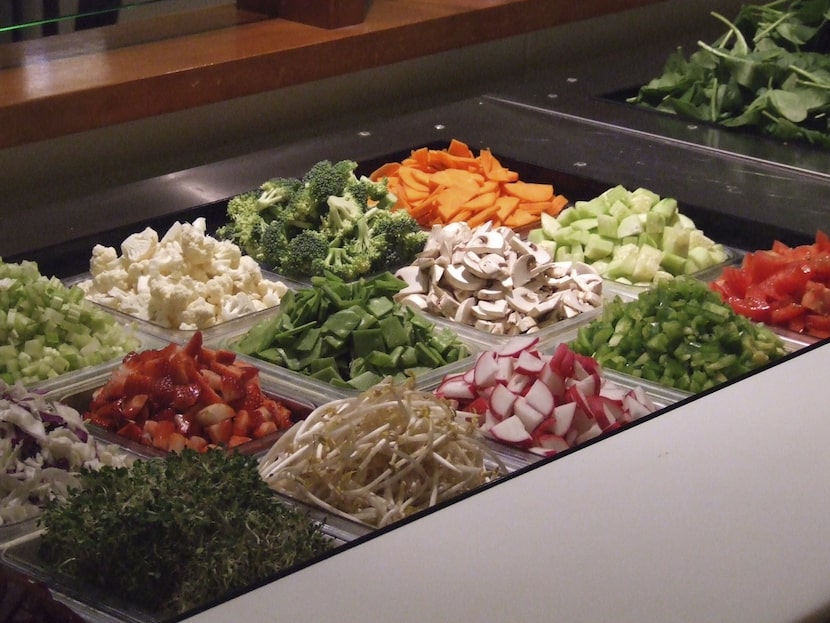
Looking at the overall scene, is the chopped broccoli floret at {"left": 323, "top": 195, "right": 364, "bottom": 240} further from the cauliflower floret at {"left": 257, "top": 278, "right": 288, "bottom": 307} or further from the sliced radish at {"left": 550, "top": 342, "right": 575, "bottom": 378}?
the sliced radish at {"left": 550, "top": 342, "right": 575, "bottom": 378}

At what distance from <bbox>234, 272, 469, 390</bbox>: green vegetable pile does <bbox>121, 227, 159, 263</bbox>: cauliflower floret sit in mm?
235

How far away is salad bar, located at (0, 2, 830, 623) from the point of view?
3.58ft

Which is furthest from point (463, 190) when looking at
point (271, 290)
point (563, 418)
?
point (563, 418)

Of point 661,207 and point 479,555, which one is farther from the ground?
point 479,555

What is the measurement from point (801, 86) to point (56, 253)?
1.71 meters

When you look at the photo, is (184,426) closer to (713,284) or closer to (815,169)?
(713,284)

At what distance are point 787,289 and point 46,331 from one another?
3.68 feet

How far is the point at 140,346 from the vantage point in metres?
1.88

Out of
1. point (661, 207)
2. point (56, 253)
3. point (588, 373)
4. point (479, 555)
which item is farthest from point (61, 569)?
point (661, 207)

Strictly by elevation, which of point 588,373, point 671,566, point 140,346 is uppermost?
point 671,566

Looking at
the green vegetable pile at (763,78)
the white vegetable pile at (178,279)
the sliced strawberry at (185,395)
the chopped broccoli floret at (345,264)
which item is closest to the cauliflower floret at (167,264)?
the white vegetable pile at (178,279)

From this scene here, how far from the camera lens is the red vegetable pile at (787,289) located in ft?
6.56

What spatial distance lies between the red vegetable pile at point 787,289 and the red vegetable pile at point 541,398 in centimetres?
43

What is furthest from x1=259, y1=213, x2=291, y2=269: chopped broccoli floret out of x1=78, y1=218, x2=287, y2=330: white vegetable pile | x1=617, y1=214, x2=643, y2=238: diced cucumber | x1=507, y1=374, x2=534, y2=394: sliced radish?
x1=507, y1=374, x2=534, y2=394: sliced radish
